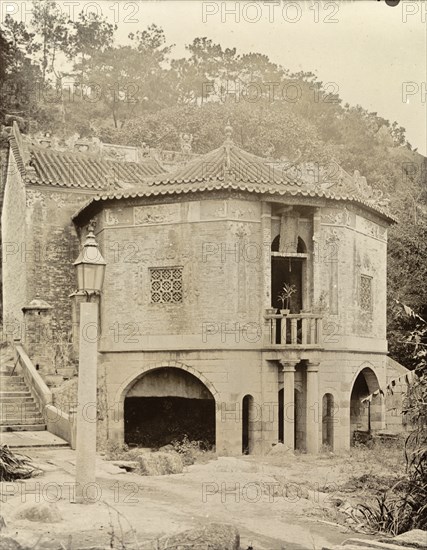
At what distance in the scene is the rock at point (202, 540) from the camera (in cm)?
834

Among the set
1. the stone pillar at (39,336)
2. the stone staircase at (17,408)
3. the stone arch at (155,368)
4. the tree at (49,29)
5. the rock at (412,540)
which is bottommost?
the rock at (412,540)

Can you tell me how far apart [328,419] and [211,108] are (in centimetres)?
2277

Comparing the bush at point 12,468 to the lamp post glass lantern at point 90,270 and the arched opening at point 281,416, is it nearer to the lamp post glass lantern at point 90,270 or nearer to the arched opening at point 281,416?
the lamp post glass lantern at point 90,270

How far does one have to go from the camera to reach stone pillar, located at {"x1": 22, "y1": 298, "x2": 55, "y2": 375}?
23.7 meters

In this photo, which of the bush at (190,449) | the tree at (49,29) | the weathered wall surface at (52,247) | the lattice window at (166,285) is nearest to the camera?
the bush at (190,449)

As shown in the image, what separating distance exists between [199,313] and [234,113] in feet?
68.7

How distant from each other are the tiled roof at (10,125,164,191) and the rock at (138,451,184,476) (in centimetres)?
1104

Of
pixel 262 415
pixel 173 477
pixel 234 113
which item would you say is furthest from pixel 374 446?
pixel 234 113

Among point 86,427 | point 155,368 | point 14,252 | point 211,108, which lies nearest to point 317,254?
point 155,368

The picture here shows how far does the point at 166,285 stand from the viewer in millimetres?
20516

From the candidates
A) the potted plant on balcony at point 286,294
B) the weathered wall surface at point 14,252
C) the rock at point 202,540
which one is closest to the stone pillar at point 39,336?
the weathered wall surface at point 14,252

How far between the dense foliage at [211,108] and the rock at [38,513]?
19.1 metres

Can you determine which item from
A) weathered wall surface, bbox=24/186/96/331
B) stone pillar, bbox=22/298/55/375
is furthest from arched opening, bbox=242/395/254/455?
weathered wall surface, bbox=24/186/96/331

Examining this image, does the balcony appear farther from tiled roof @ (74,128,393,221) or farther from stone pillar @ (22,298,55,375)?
stone pillar @ (22,298,55,375)
